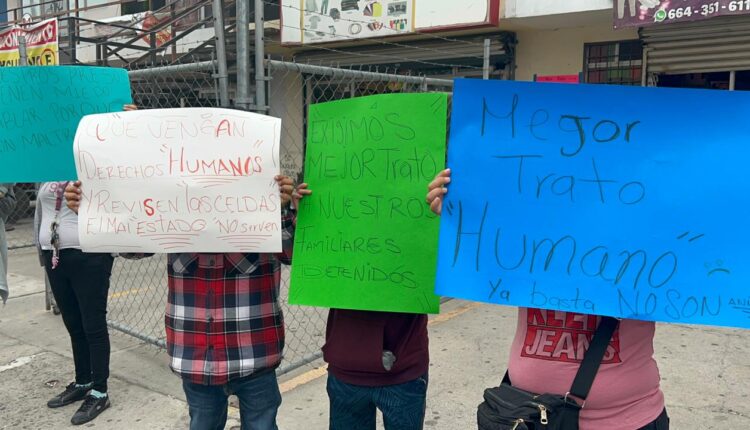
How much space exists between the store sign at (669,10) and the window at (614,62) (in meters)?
1.29

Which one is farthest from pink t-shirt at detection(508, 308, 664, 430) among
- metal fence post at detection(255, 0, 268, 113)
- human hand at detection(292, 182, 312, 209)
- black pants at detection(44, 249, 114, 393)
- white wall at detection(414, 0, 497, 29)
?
white wall at detection(414, 0, 497, 29)

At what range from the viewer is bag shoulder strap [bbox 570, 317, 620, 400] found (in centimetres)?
181

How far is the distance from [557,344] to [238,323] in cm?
123

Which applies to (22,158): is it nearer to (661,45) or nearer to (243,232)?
(243,232)

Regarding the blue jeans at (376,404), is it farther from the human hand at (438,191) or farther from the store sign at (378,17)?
the store sign at (378,17)

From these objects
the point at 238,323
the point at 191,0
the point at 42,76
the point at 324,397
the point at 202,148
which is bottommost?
the point at 324,397

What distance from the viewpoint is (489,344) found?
16.1ft

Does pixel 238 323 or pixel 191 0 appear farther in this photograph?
pixel 191 0

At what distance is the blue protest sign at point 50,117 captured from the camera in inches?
114

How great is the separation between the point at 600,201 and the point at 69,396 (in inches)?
138

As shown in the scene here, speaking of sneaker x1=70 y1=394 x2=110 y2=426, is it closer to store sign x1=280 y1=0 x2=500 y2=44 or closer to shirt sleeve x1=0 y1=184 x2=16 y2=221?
shirt sleeve x1=0 y1=184 x2=16 y2=221

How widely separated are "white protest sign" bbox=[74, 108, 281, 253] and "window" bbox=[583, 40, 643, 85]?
26.4 feet

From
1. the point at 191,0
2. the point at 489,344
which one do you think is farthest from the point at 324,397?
the point at 191,0

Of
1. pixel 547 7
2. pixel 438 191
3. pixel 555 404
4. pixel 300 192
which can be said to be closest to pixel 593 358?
pixel 555 404
